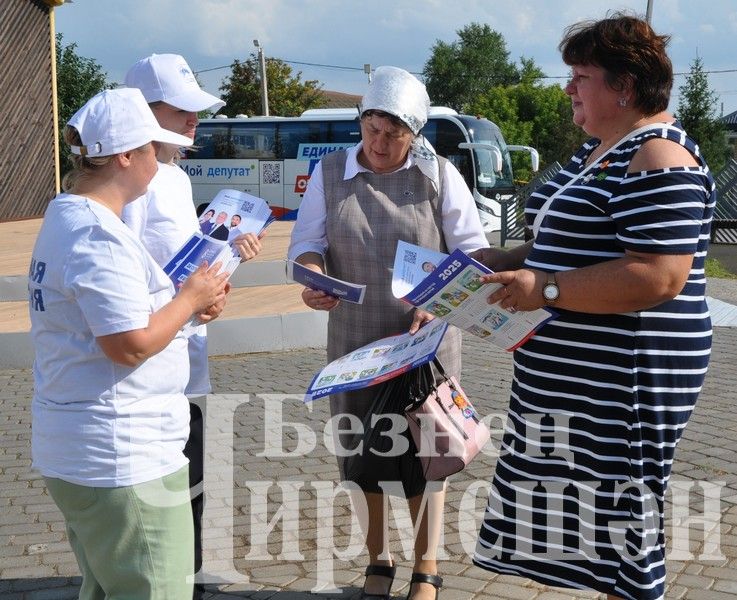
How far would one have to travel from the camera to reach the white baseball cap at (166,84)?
331 cm

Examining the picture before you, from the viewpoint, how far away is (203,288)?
2613mm

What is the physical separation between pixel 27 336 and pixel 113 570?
6.63 m

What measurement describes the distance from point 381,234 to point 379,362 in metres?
0.58

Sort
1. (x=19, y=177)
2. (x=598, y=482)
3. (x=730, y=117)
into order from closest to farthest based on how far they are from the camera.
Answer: (x=598, y=482), (x=19, y=177), (x=730, y=117)

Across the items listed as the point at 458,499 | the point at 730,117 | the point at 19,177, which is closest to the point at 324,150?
the point at 19,177

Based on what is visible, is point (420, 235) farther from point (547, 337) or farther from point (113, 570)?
point (113, 570)

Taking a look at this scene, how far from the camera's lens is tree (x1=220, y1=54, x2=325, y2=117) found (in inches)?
2226

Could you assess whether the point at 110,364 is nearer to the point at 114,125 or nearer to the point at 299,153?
the point at 114,125

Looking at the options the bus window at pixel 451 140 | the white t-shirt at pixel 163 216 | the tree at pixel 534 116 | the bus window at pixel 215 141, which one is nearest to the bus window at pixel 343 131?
the bus window at pixel 451 140

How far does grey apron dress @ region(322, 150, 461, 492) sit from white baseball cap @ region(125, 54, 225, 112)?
661 mm

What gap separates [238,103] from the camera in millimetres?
57844

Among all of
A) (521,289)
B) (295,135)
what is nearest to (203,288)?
(521,289)

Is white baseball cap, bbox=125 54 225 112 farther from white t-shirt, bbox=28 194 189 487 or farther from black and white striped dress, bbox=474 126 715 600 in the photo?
black and white striped dress, bbox=474 126 715 600

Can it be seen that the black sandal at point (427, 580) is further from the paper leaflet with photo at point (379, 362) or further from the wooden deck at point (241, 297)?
the wooden deck at point (241, 297)
